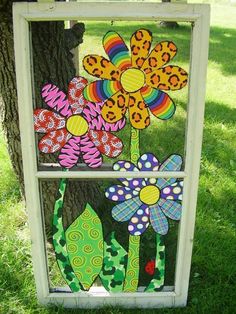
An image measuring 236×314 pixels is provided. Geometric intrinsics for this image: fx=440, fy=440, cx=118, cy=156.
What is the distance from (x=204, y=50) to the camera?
1714mm

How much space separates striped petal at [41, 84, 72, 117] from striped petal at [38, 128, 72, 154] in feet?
0.30

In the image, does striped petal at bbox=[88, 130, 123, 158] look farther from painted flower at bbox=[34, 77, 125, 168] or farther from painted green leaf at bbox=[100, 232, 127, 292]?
painted green leaf at bbox=[100, 232, 127, 292]

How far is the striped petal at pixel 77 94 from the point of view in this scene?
177 cm

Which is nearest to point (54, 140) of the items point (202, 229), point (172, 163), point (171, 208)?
point (172, 163)

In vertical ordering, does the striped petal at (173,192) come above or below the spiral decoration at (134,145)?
below

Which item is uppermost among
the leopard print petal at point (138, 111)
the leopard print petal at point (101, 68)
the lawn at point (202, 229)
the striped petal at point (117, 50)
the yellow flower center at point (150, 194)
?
the striped petal at point (117, 50)

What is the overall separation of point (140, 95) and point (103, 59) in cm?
21

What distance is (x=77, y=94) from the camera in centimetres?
179

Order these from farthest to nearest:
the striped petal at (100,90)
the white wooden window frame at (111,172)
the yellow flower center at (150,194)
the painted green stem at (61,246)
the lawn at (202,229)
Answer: the lawn at (202,229) < the painted green stem at (61,246) < the yellow flower center at (150,194) < the striped petal at (100,90) < the white wooden window frame at (111,172)

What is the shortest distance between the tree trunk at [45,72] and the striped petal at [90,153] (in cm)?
46

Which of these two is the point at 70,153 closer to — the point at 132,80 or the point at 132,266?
the point at 132,80

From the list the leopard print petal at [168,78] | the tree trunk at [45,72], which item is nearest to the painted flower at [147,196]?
the leopard print petal at [168,78]

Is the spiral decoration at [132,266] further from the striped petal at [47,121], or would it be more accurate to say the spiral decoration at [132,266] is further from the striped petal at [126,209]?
the striped petal at [47,121]

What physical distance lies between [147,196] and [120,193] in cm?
12
